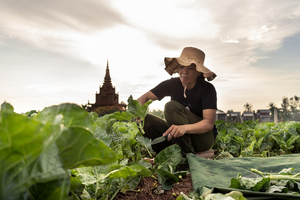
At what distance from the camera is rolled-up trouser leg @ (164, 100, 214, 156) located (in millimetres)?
3291

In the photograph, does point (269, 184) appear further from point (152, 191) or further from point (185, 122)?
point (185, 122)

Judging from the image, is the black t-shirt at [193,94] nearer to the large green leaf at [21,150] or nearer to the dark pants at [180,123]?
the dark pants at [180,123]

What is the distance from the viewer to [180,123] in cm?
329

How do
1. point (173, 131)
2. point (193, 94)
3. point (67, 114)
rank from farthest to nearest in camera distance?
point (193, 94)
point (173, 131)
point (67, 114)

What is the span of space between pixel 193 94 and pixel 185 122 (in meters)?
0.47

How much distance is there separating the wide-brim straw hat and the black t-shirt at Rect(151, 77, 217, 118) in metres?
0.18

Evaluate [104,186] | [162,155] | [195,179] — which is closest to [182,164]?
[162,155]

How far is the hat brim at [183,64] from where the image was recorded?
3196mm

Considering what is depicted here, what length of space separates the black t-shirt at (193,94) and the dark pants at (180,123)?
174 millimetres

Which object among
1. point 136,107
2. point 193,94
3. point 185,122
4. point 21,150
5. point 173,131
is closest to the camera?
point 21,150

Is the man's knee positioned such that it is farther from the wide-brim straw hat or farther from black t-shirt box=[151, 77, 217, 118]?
the wide-brim straw hat

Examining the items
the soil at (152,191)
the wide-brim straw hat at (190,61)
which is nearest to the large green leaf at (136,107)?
the soil at (152,191)

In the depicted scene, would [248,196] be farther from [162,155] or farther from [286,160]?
[286,160]

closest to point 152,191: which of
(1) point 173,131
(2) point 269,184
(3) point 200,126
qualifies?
(1) point 173,131
